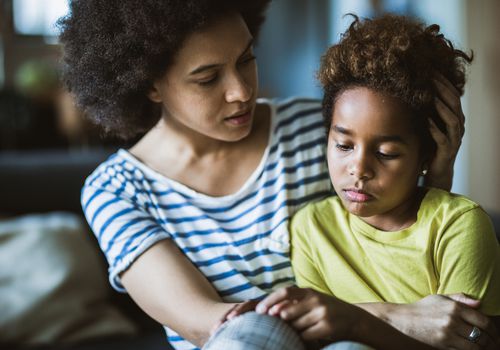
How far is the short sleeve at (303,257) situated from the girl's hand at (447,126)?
282 millimetres

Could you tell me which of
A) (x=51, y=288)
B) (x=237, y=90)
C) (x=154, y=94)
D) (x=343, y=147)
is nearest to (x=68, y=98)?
(x=51, y=288)

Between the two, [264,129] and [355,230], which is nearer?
[355,230]

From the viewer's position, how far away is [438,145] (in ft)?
3.87

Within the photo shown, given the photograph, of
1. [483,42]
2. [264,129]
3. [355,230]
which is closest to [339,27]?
[483,42]

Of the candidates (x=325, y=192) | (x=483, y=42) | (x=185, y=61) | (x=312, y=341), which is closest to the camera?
(x=312, y=341)

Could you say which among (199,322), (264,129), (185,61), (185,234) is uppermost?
(185,61)

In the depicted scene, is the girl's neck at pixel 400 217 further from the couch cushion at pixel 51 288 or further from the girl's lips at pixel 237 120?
the couch cushion at pixel 51 288

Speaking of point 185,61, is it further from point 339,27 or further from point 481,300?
point 339,27

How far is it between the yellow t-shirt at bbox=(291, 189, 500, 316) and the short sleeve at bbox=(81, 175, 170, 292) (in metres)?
0.30

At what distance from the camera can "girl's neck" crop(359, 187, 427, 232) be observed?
1.21 m

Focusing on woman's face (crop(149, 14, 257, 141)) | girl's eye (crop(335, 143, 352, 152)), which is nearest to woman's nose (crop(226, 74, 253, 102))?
woman's face (crop(149, 14, 257, 141))

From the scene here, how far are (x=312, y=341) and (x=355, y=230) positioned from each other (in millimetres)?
247

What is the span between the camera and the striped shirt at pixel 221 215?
1.38 meters

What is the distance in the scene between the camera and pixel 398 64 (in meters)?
1.12
